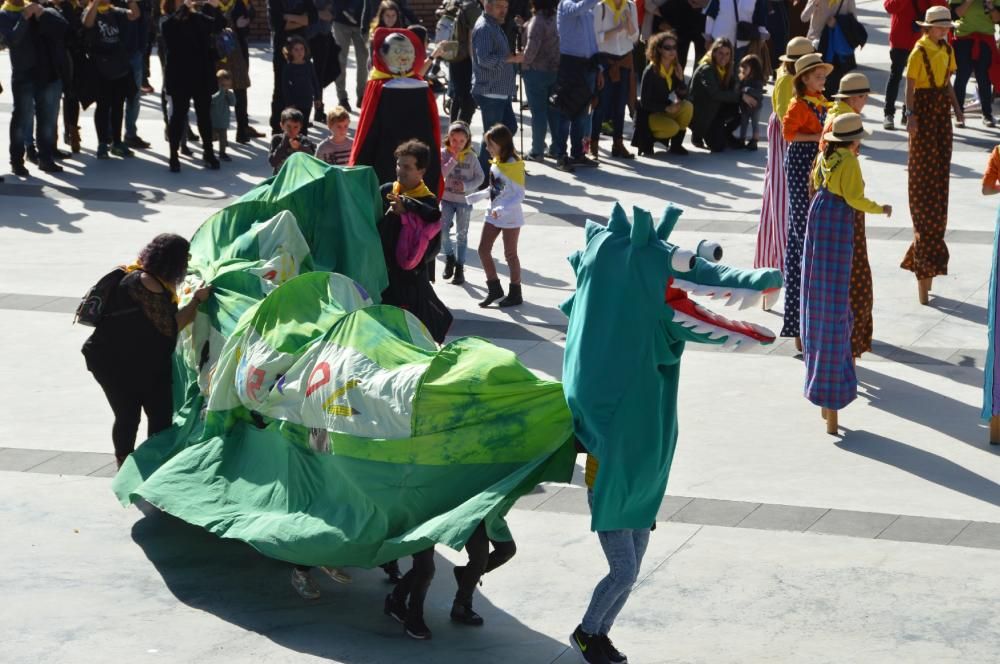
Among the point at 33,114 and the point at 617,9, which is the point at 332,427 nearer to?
the point at 617,9

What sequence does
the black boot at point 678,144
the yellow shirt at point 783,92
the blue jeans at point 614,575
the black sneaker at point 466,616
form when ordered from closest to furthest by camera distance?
the blue jeans at point 614,575, the black sneaker at point 466,616, the yellow shirt at point 783,92, the black boot at point 678,144

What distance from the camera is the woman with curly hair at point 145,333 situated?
26.3 ft

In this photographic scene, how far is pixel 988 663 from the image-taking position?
Result: 6.60 meters

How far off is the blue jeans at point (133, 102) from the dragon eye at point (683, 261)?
1267cm

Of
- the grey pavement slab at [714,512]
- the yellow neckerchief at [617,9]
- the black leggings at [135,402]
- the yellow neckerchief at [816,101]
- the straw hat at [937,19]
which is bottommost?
the grey pavement slab at [714,512]

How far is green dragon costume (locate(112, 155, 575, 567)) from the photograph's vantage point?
660cm

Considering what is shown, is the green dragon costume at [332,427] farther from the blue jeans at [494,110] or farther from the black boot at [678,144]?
the black boot at [678,144]

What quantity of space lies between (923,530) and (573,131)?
9909mm

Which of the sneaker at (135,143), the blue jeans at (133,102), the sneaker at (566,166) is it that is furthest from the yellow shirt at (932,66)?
the sneaker at (135,143)

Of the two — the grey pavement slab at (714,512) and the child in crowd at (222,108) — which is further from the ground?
the child in crowd at (222,108)

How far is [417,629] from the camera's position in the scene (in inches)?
273

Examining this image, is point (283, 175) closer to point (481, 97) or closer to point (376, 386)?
point (376, 386)

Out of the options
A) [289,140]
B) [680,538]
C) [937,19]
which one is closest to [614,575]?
[680,538]

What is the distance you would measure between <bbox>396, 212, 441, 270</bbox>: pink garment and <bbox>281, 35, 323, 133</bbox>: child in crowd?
8397 millimetres
